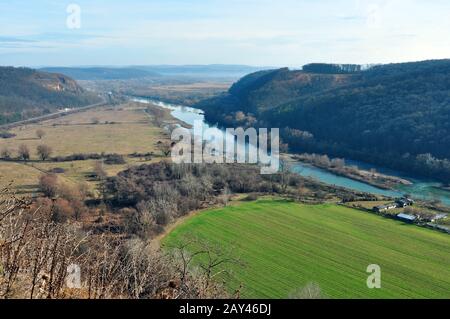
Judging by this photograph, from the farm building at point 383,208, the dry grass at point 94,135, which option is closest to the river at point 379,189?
the farm building at point 383,208

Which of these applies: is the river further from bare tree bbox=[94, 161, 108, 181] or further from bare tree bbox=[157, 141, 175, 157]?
bare tree bbox=[94, 161, 108, 181]

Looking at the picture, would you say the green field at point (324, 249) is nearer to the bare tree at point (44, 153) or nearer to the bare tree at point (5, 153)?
the bare tree at point (44, 153)

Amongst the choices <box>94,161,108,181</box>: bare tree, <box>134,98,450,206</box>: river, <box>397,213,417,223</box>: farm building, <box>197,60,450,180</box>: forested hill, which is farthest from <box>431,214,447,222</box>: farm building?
<box>94,161,108,181</box>: bare tree

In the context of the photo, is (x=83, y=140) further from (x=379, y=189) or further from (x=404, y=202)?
(x=404, y=202)

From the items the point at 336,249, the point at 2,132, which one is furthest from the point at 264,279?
the point at 2,132

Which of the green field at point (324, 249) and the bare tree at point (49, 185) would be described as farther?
the bare tree at point (49, 185)

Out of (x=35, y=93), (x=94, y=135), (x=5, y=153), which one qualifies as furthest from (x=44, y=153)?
(x=35, y=93)

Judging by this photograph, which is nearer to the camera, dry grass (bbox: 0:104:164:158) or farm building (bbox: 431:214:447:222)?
farm building (bbox: 431:214:447:222)
